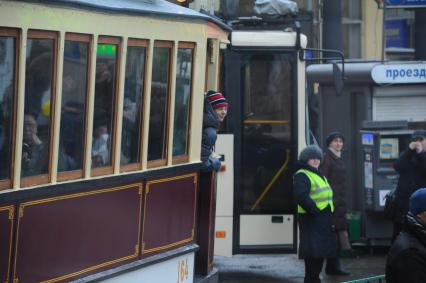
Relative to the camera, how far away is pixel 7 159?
526 centimetres

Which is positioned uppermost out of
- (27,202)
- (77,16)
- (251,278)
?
(77,16)

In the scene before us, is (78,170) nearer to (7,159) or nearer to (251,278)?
(7,159)

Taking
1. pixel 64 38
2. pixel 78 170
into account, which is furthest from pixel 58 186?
pixel 64 38

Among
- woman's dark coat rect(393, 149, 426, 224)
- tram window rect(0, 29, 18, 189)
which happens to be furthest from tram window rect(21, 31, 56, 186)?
woman's dark coat rect(393, 149, 426, 224)

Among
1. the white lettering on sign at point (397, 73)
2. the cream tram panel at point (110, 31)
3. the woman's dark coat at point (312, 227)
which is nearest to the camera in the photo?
the cream tram panel at point (110, 31)

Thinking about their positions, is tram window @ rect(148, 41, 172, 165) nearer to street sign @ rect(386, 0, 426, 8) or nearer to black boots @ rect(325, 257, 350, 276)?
black boots @ rect(325, 257, 350, 276)

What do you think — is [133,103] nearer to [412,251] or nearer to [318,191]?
[412,251]

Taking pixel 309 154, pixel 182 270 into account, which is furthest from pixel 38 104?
pixel 309 154

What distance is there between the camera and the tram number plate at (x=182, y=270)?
7504 millimetres

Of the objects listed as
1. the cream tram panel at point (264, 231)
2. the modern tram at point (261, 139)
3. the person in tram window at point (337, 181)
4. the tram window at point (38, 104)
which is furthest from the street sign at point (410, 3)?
the tram window at point (38, 104)

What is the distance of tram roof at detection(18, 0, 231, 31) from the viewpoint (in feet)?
19.0

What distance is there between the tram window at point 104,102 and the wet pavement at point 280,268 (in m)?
4.19

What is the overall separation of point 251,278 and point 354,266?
128 cm

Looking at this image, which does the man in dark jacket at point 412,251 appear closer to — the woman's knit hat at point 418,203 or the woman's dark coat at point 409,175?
the woman's knit hat at point 418,203
